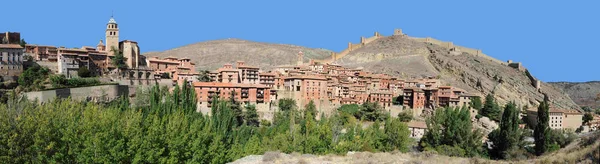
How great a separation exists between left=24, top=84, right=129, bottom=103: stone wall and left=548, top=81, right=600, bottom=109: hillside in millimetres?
60470

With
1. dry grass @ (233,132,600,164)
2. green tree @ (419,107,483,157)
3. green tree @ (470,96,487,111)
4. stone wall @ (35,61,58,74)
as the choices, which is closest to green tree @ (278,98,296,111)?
green tree @ (419,107,483,157)

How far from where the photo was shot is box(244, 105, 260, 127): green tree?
38.5 metres

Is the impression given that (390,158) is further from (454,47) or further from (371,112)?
(454,47)

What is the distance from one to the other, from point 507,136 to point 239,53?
209 feet

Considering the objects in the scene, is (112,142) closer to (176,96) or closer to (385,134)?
(176,96)

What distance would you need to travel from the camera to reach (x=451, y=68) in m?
62.7

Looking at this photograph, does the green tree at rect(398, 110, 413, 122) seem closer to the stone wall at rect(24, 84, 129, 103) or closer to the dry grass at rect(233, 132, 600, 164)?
the stone wall at rect(24, 84, 129, 103)

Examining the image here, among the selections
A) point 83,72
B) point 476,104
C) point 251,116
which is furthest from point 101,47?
point 476,104

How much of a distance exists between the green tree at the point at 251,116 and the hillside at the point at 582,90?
170ft

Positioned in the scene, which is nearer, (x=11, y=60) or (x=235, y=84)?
(x=11, y=60)

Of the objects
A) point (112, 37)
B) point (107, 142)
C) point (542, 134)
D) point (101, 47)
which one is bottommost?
point (542, 134)

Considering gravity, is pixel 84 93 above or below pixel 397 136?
above

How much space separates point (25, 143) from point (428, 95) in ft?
107

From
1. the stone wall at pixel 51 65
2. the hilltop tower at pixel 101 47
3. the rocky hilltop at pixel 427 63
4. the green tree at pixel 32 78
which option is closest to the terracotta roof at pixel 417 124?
the rocky hilltop at pixel 427 63
